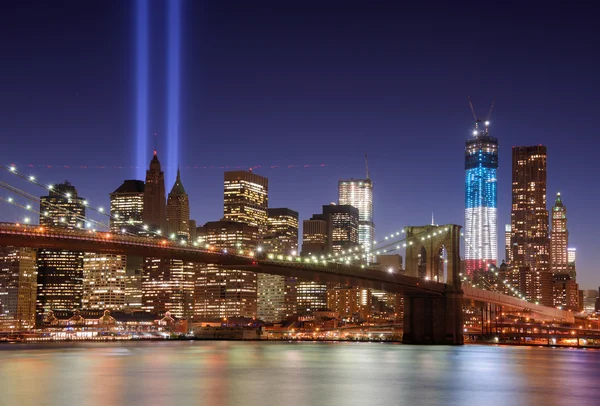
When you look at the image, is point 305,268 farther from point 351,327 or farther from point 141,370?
point 351,327

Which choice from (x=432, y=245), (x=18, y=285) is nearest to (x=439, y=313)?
(x=432, y=245)

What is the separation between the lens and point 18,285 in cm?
18788

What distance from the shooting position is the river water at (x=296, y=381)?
34.5 metres

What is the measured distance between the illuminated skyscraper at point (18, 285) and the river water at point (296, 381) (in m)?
131

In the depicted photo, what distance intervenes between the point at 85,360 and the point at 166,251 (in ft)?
38.2

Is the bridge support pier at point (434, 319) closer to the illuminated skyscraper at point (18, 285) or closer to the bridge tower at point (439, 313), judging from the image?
the bridge tower at point (439, 313)

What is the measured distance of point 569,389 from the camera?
40250mm

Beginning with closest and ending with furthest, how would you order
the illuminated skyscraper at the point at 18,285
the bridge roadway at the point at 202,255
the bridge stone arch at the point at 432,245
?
the bridge roadway at the point at 202,255
the bridge stone arch at the point at 432,245
the illuminated skyscraper at the point at 18,285

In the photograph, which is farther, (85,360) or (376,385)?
(85,360)

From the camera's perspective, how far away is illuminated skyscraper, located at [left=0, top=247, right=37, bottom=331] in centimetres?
18450

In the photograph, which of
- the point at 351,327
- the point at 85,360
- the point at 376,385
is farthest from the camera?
the point at 351,327

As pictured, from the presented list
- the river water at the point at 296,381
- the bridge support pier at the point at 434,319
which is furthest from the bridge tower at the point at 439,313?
the river water at the point at 296,381

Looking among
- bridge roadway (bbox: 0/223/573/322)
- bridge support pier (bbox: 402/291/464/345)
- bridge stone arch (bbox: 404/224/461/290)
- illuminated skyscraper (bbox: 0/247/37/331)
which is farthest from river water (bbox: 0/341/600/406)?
illuminated skyscraper (bbox: 0/247/37/331)

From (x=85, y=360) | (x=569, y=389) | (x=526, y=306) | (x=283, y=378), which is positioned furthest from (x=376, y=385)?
(x=526, y=306)
